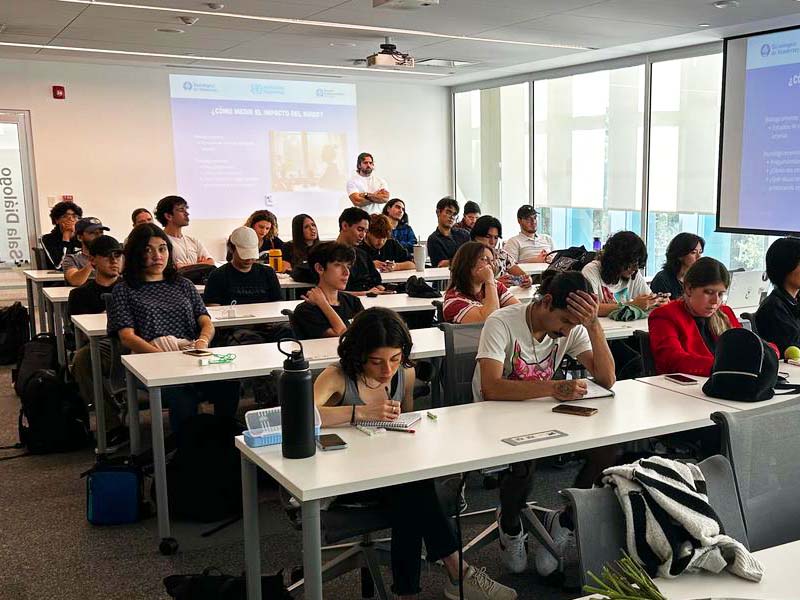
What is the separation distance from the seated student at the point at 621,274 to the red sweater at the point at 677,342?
3.58ft

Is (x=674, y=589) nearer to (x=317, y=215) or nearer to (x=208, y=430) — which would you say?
(x=208, y=430)

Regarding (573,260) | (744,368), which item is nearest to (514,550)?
(744,368)

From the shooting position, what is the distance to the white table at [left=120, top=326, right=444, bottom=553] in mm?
3279

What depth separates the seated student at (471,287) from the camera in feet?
12.8

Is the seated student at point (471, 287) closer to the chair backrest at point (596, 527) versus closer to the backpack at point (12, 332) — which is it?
the chair backrest at point (596, 527)

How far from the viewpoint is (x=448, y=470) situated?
2.23 meters

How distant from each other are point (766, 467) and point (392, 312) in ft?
4.13

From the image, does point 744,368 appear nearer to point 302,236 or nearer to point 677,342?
point 677,342

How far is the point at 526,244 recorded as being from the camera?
7727 millimetres

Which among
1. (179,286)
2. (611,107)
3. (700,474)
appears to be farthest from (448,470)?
(611,107)

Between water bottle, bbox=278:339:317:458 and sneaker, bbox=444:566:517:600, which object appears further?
sneaker, bbox=444:566:517:600

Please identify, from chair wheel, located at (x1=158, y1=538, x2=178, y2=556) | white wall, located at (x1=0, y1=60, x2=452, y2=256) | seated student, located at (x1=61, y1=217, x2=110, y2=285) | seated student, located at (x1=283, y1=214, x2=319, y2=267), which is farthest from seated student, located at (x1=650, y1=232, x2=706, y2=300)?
white wall, located at (x1=0, y1=60, x2=452, y2=256)

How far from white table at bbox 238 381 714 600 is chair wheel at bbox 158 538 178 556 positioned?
916mm

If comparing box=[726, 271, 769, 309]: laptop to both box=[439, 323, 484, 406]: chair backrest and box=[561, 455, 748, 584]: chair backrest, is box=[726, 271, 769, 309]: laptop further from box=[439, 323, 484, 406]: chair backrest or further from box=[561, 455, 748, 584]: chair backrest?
box=[561, 455, 748, 584]: chair backrest
